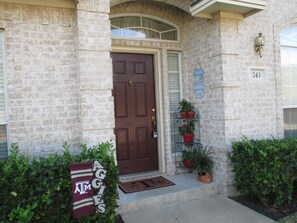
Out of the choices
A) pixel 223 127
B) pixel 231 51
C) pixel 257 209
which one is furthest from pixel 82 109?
pixel 257 209

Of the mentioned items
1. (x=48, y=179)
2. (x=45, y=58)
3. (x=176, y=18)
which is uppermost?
(x=176, y=18)

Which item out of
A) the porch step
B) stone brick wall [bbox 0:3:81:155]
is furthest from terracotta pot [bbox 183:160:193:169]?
stone brick wall [bbox 0:3:81:155]

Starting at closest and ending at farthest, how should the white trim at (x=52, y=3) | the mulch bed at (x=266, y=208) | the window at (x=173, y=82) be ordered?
the white trim at (x=52, y=3), the mulch bed at (x=266, y=208), the window at (x=173, y=82)

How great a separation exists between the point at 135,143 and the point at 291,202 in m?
2.73

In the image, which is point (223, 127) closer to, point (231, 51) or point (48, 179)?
point (231, 51)

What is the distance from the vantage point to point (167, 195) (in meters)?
3.79

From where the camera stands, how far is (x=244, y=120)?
4.28 metres

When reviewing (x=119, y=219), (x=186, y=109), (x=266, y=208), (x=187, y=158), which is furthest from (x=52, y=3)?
(x=266, y=208)

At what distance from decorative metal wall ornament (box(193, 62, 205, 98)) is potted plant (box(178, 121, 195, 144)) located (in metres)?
0.58

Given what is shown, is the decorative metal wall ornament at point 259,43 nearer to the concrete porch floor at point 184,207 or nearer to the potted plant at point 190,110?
the potted plant at point 190,110

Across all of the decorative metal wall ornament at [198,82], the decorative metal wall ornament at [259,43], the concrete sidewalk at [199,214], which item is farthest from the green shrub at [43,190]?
the decorative metal wall ornament at [259,43]

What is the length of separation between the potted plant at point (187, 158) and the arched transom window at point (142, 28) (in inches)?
88.1

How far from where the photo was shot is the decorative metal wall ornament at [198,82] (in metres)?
4.51

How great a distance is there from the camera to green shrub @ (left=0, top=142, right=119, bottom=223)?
97.2 inches
